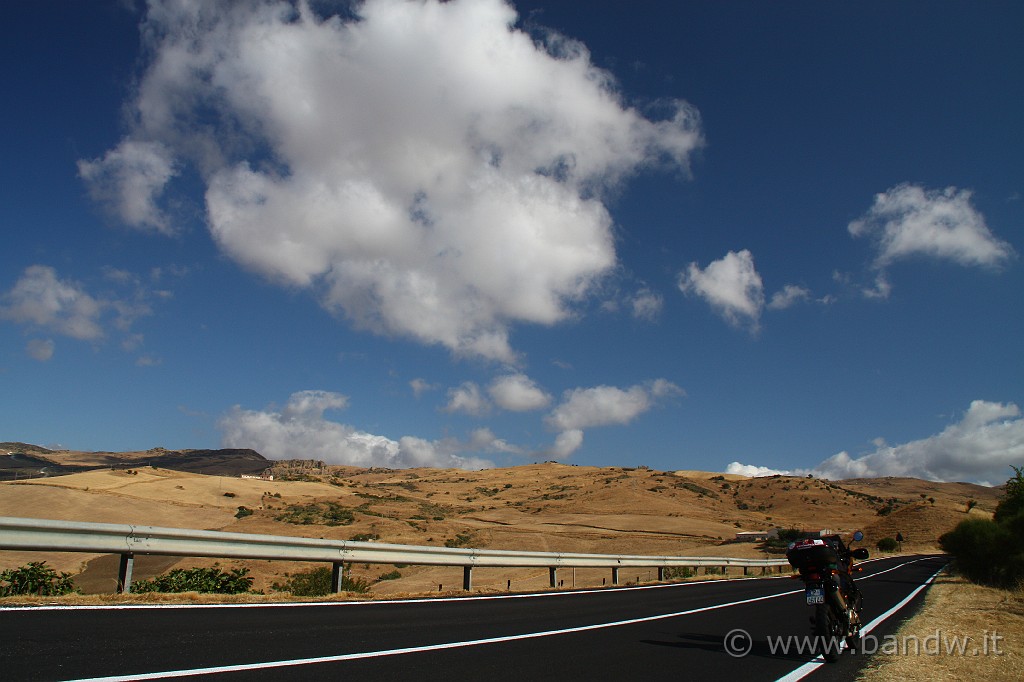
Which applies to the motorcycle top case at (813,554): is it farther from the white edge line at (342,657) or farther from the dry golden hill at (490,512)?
the dry golden hill at (490,512)

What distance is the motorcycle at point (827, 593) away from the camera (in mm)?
8031

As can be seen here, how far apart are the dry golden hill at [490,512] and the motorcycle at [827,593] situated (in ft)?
48.9

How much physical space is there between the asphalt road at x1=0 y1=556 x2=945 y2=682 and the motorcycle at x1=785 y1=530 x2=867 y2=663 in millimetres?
317

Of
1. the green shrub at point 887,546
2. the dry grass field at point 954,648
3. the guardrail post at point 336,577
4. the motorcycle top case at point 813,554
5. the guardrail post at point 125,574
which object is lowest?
the green shrub at point 887,546

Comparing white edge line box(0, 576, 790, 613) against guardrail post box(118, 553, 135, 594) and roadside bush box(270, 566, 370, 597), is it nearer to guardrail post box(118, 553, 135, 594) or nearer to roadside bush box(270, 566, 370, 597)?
guardrail post box(118, 553, 135, 594)

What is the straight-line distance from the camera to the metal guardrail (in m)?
8.48

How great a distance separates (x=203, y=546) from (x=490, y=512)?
7291cm

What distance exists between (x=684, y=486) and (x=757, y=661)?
345 ft

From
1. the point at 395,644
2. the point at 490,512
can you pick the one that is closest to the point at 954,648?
the point at 395,644

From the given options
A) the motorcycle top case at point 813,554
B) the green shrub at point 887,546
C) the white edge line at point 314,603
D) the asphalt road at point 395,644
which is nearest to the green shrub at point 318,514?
the white edge line at point 314,603

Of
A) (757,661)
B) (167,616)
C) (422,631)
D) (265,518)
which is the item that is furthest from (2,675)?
(265,518)

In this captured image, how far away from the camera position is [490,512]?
264ft

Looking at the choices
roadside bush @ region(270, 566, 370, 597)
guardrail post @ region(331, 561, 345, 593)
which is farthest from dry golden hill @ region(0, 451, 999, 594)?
guardrail post @ region(331, 561, 345, 593)

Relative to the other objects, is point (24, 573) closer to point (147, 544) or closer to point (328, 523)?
point (147, 544)
